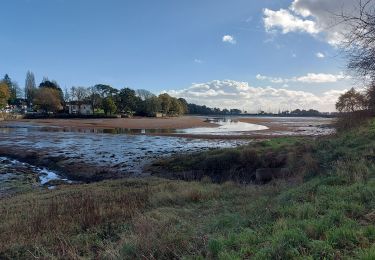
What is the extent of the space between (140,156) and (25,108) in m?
117

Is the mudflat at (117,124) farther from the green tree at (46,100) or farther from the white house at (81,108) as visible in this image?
the white house at (81,108)

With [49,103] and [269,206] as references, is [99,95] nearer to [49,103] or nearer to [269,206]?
[49,103]

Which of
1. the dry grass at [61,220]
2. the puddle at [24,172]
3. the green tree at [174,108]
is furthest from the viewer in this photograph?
the green tree at [174,108]

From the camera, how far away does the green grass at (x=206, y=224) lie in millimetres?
5109

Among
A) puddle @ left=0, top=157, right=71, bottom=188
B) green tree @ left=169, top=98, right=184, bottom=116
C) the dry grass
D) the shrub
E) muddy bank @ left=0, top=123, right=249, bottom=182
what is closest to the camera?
the shrub

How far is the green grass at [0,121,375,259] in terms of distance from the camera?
511 centimetres

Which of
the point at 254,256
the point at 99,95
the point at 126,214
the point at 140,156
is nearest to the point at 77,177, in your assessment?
the point at 140,156

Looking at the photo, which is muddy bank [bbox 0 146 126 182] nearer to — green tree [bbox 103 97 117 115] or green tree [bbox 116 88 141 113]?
green tree [bbox 103 97 117 115]

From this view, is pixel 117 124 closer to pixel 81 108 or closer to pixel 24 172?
pixel 81 108

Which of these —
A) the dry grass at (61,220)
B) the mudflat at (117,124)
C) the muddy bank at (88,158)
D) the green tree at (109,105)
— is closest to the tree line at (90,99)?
the green tree at (109,105)

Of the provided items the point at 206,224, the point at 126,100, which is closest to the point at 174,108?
the point at 126,100

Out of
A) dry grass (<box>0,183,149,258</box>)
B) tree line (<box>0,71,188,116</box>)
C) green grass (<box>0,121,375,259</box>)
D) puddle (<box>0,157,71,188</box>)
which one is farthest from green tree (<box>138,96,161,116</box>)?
green grass (<box>0,121,375,259</box>)

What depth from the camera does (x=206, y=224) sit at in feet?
24.2

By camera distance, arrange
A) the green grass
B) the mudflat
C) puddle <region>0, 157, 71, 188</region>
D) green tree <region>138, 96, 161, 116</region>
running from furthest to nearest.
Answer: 1. green tree <region>138, 96, 161, 116</region>
2. the mudflat
3. puddle <region>0, 157, 71, 188</region>
4. the green grass
